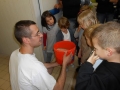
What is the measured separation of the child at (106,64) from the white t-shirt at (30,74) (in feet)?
0.96

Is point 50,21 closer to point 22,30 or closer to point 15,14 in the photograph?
point 15,14

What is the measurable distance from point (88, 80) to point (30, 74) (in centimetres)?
44

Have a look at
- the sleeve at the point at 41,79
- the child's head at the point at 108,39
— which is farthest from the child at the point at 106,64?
the sleeve at the point at 41,79

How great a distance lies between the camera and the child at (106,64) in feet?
2.43

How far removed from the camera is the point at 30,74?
941 mm

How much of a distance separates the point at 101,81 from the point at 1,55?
2651 millimetres

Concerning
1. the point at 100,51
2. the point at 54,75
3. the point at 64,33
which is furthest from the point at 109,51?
the point at 54,75

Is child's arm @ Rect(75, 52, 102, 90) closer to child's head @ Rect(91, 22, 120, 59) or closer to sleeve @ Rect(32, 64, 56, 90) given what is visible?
child's head @ Rect(91, 22, 120, 59)

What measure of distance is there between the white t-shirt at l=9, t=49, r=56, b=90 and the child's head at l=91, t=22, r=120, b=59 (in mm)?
477

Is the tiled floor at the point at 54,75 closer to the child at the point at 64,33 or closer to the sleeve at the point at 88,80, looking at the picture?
the child at the point at 64,33

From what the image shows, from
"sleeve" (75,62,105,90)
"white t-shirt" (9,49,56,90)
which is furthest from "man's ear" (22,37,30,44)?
"sleeve" (75,62,105,90)

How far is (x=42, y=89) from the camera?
1021 mm

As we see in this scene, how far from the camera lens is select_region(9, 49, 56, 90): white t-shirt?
0.94 metres

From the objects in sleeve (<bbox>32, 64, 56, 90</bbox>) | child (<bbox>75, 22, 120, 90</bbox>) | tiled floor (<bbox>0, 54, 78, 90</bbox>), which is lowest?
tiled floor (<bbox>0, 54, 78, 90</bbox>)
